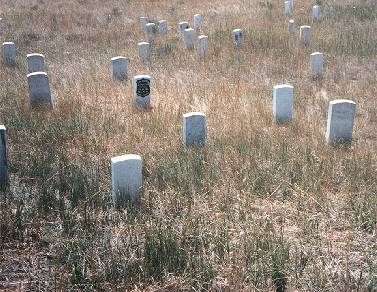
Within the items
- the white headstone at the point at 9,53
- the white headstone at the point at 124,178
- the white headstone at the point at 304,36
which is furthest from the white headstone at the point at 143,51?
the white headstone at the point at 124,178

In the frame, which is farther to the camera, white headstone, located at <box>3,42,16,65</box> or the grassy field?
white headstone, located at <box>3,42,16,65</box>

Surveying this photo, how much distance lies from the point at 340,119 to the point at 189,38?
25.9 feet

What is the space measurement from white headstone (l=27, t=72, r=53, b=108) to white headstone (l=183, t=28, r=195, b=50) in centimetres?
609

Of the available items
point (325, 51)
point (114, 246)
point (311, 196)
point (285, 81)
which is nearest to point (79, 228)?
point (114, 246)

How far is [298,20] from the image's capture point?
16875 millimetres

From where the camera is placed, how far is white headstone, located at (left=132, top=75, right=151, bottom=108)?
332 inches

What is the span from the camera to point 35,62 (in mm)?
11031

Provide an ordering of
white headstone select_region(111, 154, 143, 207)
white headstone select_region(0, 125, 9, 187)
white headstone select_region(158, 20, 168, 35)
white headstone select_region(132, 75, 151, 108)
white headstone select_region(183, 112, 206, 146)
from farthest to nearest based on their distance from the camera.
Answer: white headstone select_region(158, 20, 168, 35) → white headstone select_region(132, 75, 151, 108) → white headstone select_region(183, 112, 206, 146) → white headstone select_region(0, 125, 9, 187) → white headstone select_region(111, 154, 143, 207)

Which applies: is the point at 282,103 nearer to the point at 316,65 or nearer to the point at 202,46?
the point at 316,65

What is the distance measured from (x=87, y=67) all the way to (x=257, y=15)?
28.1ft

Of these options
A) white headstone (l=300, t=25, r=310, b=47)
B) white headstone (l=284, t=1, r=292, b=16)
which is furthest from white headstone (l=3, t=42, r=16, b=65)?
white headstone (l=284, t=1, r=292, b=16)

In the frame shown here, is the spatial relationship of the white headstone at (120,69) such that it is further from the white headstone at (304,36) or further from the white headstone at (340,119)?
the white headstone at (304,36)

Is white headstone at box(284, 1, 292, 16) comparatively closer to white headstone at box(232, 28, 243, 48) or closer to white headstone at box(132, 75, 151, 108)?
white headstone at box(232, 28, 243, 48)

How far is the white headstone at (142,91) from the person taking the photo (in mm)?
8430
